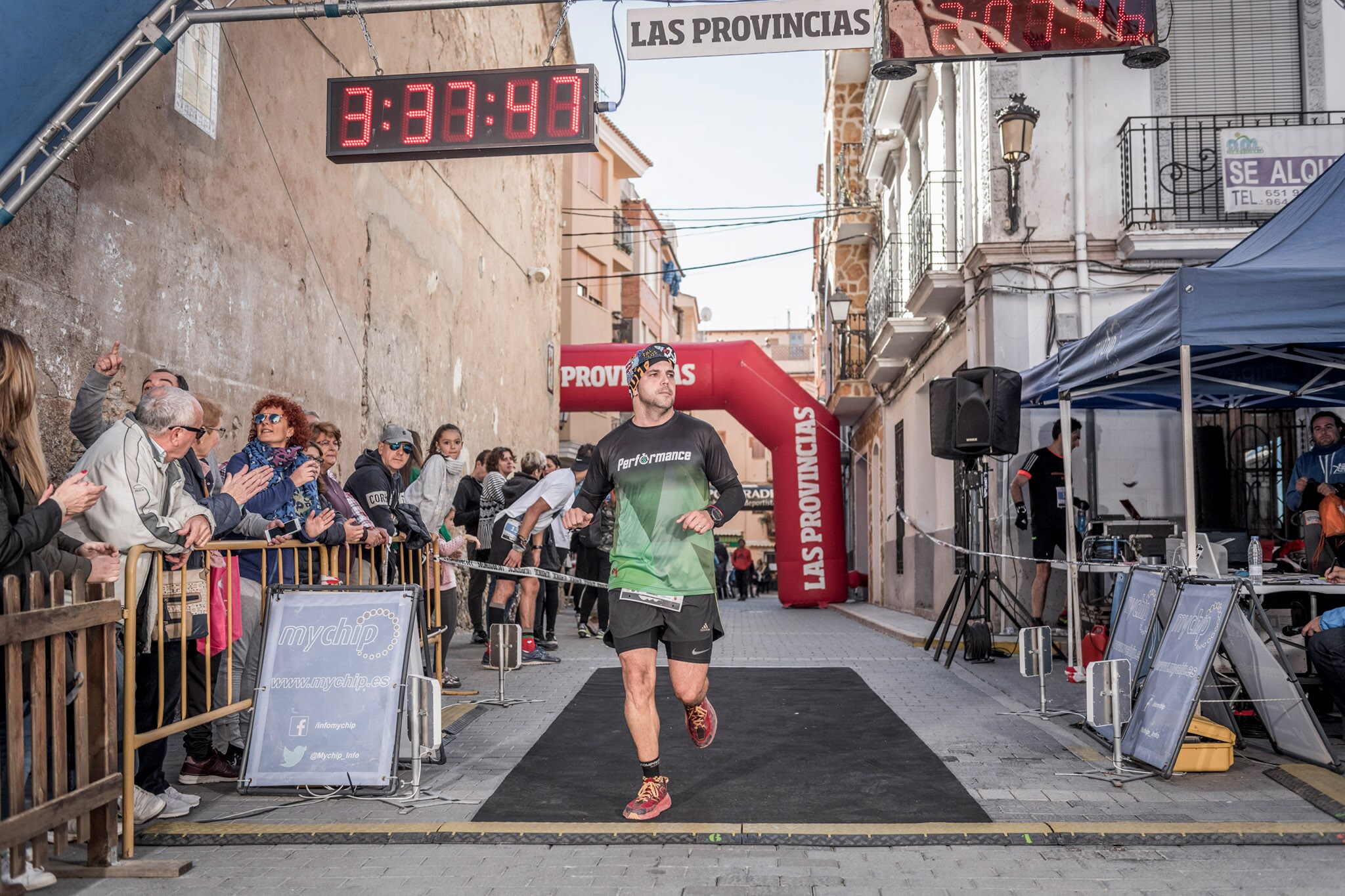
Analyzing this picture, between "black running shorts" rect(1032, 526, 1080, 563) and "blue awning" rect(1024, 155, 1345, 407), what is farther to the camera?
"black running shorts" rect(1032, 526, 1080, 563)

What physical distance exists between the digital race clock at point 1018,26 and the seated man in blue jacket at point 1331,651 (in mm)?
4001

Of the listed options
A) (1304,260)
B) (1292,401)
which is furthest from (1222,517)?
(1304,260)

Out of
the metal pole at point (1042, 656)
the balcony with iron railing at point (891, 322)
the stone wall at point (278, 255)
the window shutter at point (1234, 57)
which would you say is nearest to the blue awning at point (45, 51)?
the stone wall at point (278, 255)

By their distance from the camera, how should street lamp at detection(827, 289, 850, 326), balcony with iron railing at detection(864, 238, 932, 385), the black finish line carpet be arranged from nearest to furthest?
the black finish line carpet
balcony with iron railing at detection(864, 238, 932, 385)
street lamp at detection(827, 289, 850, 326)

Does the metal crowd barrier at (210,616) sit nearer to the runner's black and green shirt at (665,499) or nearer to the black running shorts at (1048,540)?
the runner's black and green shirt at (665,499)

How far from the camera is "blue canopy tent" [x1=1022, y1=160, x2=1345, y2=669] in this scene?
621cm

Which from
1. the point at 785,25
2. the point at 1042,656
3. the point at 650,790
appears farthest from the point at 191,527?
the point at 785,25

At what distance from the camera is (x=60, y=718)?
398 cm

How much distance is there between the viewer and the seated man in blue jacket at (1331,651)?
5633 millimetres

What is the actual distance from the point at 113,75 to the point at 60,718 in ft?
13.0

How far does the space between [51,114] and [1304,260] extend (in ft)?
21.7

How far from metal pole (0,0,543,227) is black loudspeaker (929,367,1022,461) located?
4.86 metres

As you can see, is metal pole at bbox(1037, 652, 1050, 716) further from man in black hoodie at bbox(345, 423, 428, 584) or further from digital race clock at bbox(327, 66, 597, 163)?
digital race clock at bbox(327, 66, 597, 163)

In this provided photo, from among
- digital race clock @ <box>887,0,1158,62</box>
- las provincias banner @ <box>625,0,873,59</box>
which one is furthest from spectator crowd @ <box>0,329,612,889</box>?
digital race clock @ <box>887,0,1158,62</box>
